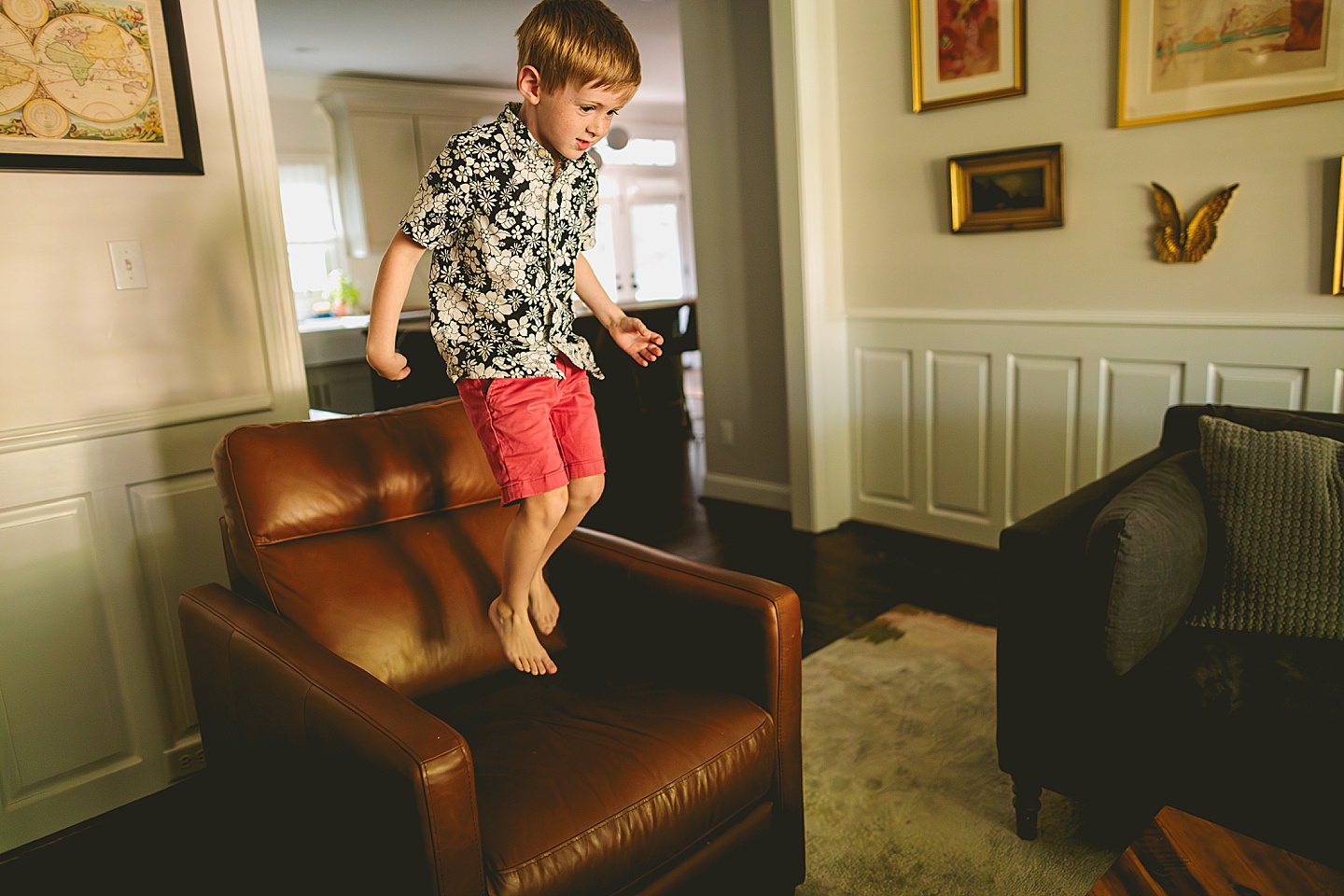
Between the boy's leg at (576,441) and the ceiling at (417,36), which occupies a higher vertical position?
the ceiling at (417,36)

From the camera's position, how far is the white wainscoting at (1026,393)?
2738 millimetres

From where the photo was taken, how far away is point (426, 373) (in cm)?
471

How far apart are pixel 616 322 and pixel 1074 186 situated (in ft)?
7.05

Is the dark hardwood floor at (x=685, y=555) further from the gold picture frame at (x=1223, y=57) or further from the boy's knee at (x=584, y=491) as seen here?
the gold picture frame at (x=1223, y=57)

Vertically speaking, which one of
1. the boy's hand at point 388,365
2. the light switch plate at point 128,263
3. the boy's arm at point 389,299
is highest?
the light switch plate at point 128,263

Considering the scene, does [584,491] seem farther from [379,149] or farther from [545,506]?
[379,149]

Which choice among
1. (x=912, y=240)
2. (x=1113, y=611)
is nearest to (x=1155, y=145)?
(x=912, y=240)

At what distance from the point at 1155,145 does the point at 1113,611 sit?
199 cm

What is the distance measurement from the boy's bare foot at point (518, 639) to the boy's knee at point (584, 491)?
0.23 meters

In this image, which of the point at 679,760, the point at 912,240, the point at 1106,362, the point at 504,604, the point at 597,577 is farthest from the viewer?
the point at 912,240

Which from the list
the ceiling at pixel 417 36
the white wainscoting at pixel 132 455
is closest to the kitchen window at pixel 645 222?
the ceiling at pixel 417 36

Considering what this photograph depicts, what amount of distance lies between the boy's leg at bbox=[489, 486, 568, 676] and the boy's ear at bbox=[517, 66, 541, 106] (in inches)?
26.1

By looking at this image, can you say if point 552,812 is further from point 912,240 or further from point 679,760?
point 912,240

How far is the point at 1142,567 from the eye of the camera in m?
1.54
